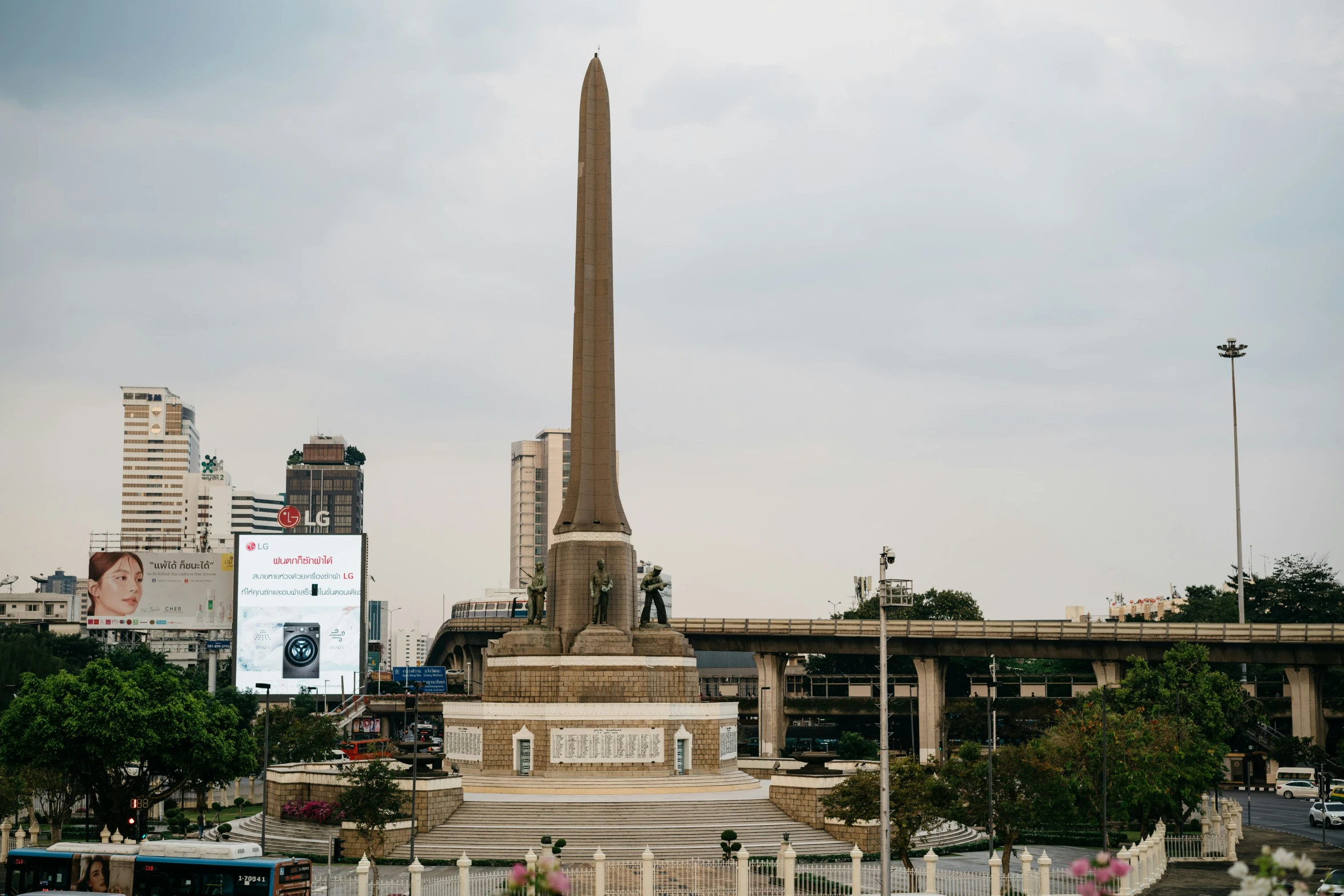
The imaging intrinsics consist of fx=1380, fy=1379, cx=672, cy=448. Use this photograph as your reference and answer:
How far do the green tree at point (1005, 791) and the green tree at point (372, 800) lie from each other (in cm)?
1797

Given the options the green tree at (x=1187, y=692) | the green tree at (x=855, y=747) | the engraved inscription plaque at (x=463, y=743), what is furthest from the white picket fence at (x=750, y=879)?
the green tree at (x=855, y=747)

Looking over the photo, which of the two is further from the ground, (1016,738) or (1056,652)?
(1056,652)

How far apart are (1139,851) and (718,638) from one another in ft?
204

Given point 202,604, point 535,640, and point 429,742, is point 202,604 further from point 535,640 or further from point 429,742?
point 535,640

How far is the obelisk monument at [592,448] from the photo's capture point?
6181 centimetres

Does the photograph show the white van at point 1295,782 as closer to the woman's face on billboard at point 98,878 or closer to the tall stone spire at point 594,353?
the tall stone spire at point 594,353

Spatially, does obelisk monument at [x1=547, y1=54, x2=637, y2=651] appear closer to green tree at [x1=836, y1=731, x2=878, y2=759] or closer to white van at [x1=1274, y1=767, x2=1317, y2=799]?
green tree at [x1=836, y1=731, x2=878, y2=759]

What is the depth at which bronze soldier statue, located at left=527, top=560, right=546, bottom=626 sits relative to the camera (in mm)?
Result: 62562

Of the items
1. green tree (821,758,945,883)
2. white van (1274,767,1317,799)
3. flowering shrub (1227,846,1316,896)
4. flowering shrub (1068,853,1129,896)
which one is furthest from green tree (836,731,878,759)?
flowering shrub (1227,846,1316,896)

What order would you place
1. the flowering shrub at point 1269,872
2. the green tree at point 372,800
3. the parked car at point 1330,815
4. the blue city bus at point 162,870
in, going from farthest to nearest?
the parked car at point 1330,815 → the green tree at point 372,800 → the blue city bus at point 162,870 → the flowering shrub at point 1269,872

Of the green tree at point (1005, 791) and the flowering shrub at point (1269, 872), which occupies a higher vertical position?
the flowering shrub at point (1269, 872)

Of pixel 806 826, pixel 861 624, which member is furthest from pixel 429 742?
pixel 806 826

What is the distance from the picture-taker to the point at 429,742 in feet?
308

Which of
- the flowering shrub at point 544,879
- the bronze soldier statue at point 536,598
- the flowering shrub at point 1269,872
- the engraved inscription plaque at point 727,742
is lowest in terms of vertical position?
the engraved inscription plaque at point 727,742
